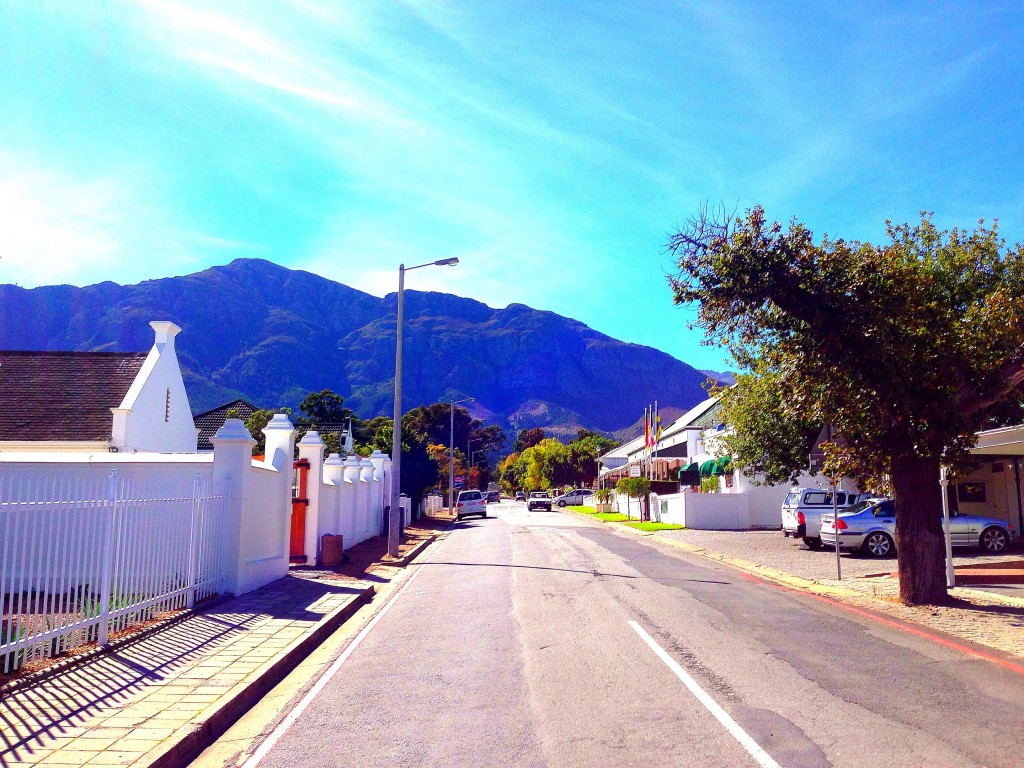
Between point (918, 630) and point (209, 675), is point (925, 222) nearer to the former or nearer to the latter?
point (918, 630)

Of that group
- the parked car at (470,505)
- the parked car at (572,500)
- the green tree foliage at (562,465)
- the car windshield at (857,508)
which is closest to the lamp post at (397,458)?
the car windshield at (857,508)

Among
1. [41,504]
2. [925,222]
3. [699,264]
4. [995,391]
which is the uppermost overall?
[925,222]

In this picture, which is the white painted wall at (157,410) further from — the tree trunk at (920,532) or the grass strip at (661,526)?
the grass strip at (661,526)

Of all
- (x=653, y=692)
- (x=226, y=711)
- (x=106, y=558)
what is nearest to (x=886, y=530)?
(x=653, y=692)

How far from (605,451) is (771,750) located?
105288mm

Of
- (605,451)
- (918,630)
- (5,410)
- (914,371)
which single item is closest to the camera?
(918,630)

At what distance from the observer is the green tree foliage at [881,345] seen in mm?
11984

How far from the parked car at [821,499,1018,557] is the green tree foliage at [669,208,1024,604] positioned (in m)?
8.12

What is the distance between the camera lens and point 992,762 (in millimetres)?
5363

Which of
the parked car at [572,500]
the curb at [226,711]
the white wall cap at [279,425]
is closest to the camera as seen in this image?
the curb at [226,711]

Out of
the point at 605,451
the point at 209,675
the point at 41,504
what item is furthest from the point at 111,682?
the point at 605,451

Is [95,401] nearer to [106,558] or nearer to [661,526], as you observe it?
[106,558]

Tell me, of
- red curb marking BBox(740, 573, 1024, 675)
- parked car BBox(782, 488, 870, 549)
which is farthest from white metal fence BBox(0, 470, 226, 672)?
parked car BBox(782, 488, 870, 549)

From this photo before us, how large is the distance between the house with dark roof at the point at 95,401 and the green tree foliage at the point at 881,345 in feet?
55.4
